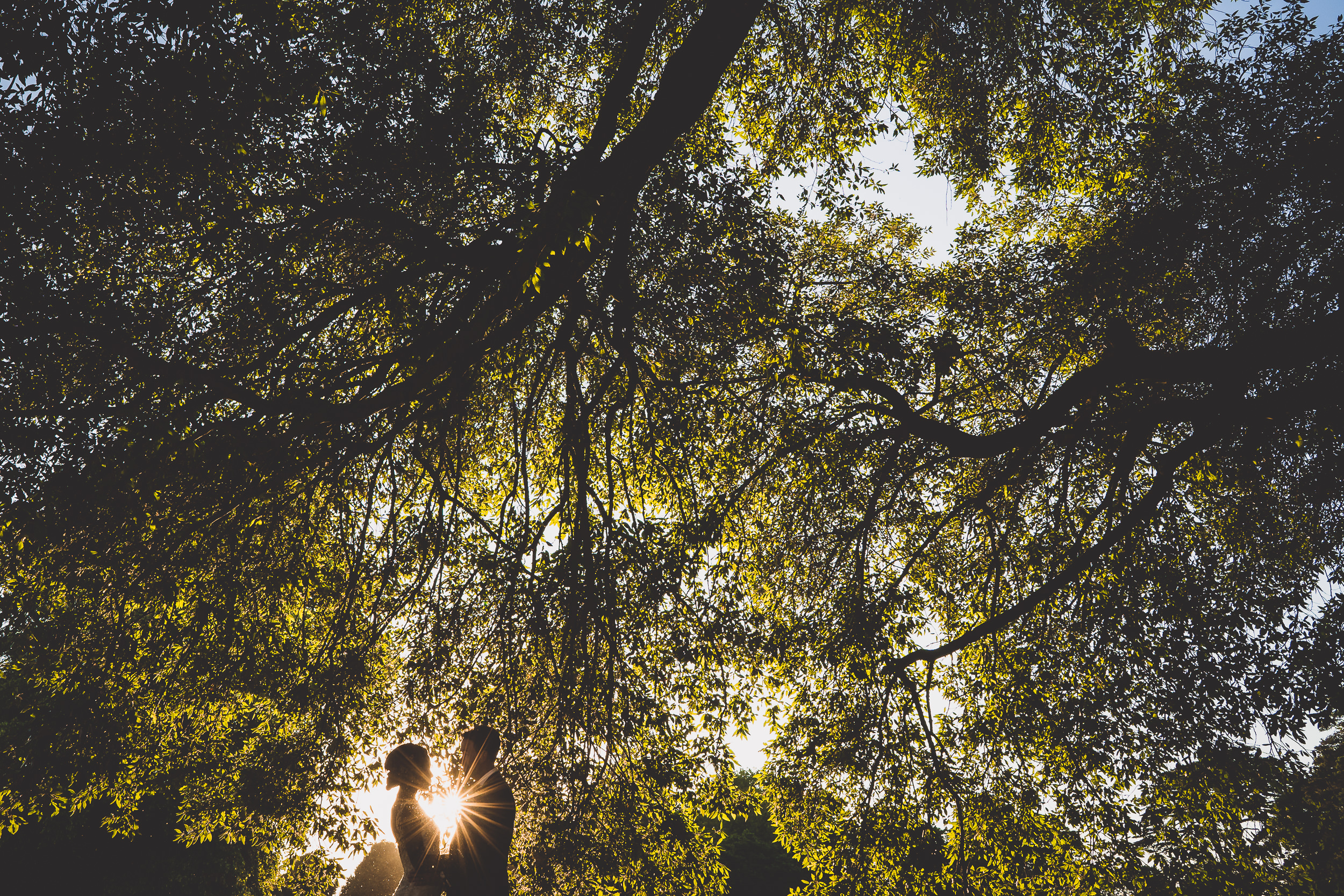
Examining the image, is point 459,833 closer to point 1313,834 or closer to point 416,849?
point 416,849

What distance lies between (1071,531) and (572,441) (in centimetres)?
772

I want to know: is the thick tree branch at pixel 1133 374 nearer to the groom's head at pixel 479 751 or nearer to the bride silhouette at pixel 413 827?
the groom's head at pixel 479 751

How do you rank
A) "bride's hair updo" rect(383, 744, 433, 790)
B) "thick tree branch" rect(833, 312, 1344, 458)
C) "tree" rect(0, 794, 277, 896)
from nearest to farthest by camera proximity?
"bride's hair updo" rect(383, 744, 433, 790)
"thick tree branch" rect(833, 312, 1344, 458)
"tree" rect(0, 794, 277, 896)

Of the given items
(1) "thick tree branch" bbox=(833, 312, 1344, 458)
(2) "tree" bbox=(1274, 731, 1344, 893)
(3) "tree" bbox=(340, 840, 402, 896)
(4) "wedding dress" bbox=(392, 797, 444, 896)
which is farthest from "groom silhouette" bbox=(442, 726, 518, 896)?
(3) "tree" bbox=(340, 840, 402, 896)

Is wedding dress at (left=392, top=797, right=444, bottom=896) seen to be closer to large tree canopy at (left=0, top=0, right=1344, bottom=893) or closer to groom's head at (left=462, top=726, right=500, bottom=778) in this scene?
groom's head at (left=462, top=726, right=500, bottom=778)

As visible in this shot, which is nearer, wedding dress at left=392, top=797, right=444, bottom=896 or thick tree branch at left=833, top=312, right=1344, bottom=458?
wedding dress at left=392, top=797, right=444, bottom=896

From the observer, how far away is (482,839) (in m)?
3.69

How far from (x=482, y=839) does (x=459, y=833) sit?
0.55ft

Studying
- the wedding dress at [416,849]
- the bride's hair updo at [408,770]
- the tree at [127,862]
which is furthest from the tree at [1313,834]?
the tree at [127,862]

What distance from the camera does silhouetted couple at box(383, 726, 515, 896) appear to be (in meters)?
3.65

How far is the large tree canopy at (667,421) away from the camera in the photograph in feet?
17.0

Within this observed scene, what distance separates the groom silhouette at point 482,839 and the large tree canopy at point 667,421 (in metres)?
2.35

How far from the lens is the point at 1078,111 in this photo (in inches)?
307

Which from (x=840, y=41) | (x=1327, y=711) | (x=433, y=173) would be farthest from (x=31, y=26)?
(x=1327, y=711)
